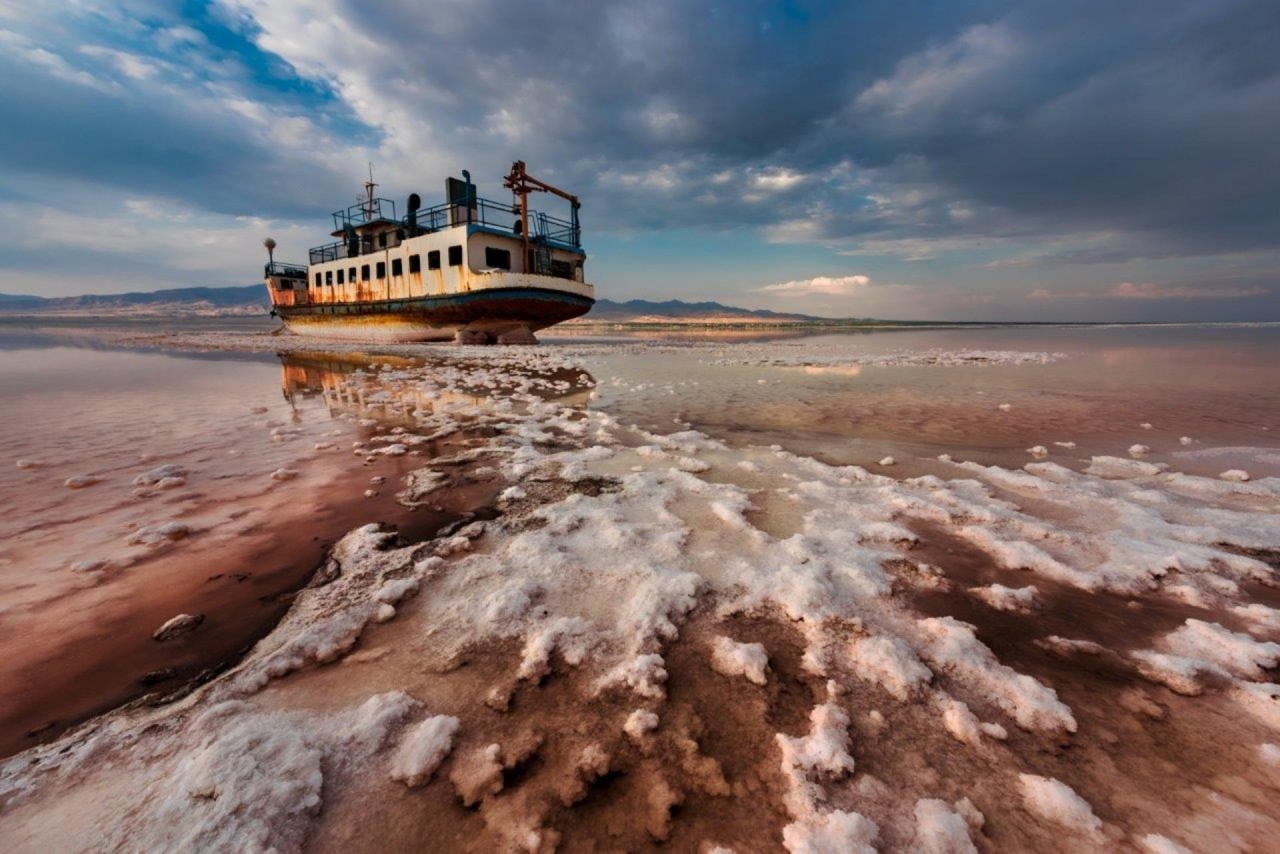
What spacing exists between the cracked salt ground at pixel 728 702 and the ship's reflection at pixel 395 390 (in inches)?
206

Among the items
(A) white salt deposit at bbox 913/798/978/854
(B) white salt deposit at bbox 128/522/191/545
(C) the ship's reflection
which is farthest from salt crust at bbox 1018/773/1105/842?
(C) the ship's reflection

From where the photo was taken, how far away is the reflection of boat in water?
21.4 meters

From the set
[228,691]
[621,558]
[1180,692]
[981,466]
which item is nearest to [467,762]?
[228,691]

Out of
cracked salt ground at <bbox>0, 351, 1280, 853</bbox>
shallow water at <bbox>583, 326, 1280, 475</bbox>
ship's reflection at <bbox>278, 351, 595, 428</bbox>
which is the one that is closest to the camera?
cracked salt ground at <bbox>0, 351, 1280, 853</bbox>

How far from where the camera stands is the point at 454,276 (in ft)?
71.4

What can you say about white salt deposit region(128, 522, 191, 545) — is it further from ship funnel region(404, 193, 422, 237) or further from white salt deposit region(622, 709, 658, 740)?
ship funnel region(404, 193, 422, 237)

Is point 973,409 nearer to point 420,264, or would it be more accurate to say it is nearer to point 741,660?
point 741,660

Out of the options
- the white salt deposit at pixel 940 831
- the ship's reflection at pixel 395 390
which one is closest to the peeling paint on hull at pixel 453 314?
the ship's reflection at pixel 395 390

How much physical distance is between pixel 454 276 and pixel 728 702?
2300 centimetres

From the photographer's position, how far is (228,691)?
6.72ft

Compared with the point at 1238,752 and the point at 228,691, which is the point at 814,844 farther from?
the point at 228,691

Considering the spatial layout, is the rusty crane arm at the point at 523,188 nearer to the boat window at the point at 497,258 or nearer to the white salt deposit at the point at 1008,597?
the boat window at the point at 497,258

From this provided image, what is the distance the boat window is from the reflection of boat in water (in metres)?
0.05

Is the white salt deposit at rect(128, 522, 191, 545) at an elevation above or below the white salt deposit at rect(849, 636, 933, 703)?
above
